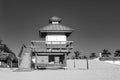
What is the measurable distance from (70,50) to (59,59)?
Answer: 5.89m

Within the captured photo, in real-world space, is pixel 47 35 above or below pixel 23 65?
above

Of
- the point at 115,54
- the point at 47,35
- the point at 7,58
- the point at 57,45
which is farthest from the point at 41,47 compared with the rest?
→ the point at 115,54

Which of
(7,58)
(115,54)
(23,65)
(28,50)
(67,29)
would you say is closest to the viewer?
(23,65)

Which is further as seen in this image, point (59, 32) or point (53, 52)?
point (59, 32)

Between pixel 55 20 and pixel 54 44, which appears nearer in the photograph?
pixel 54 44

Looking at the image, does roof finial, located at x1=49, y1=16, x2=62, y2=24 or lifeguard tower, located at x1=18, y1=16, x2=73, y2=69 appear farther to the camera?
roof finial, located at x1=49, y1=16, x2=62, y2=24

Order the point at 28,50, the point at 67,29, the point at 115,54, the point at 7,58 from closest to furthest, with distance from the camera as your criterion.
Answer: the point at 28,50 < the point at 67,29 < the point at 7,58 < the point at 115,54

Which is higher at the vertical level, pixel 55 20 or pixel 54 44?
pixel 55 20

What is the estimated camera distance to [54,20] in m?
32.7

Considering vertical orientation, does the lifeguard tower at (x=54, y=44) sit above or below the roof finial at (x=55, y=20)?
below

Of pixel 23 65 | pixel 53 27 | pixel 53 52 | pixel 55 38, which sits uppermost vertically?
pixel 53 27

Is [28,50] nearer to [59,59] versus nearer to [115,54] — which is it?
[59,59]

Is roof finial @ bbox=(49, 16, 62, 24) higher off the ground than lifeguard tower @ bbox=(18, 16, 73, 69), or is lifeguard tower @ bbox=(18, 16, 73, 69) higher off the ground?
roof finial @ bbox=(49, 16, 62, 24)

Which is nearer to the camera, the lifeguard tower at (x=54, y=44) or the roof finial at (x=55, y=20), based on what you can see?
the lifeguard tower at (x=54, y=44)
